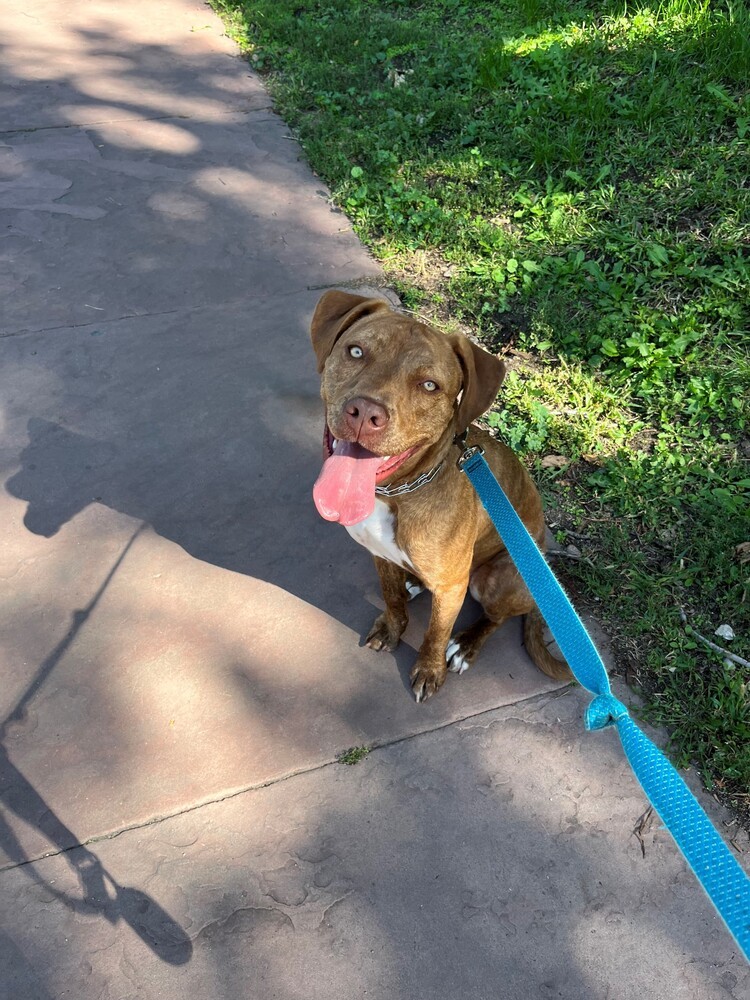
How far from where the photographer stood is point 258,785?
296 cm

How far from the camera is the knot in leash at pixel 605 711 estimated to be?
1.96m

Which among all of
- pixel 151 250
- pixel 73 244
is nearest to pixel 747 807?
pixel 151 250

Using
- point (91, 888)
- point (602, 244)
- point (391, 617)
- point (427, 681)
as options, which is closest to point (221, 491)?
point (391, 617)

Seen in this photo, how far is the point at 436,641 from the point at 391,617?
31 cm

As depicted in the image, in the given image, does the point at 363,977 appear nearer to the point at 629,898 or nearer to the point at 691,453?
the point at 629,898

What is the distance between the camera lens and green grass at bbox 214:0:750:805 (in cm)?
369

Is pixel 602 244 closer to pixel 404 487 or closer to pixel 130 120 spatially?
pixel 404 487

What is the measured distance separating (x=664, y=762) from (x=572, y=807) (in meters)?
1.25

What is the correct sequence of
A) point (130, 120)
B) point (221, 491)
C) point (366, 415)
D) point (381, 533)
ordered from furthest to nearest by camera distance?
point (130, 120)
point (221, 491)
point (381, 533)
point (366, 415)

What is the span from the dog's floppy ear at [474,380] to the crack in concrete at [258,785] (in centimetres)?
123

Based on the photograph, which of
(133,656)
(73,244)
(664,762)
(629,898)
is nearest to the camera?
(664,762)

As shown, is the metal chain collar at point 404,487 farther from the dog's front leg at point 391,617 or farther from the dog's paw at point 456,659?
the dog's paw at point 456,659

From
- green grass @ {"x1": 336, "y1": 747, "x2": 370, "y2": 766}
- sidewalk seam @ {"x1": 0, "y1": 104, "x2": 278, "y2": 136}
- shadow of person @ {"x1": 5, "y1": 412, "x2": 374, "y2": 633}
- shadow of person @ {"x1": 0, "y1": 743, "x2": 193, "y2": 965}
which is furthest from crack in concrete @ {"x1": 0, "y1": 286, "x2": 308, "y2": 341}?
green grass @ {"x1": 336, "y1": 747, "x2": 370, "y2": 766}

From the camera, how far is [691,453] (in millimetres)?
4262
